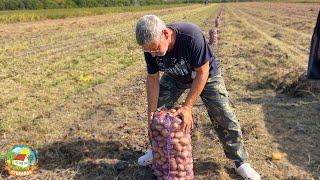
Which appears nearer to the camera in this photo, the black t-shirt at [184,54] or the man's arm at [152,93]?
the black t-shirt at [184,54]

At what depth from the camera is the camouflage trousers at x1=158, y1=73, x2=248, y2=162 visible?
412cm

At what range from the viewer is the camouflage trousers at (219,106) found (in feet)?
13.5

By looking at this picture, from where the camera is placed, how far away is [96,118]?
20.5 feet

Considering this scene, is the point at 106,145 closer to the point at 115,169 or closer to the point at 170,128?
the point at 115,169

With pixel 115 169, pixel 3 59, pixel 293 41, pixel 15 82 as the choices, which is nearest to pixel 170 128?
pixel 115 169

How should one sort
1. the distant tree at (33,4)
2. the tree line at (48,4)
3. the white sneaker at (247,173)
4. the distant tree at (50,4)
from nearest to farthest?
the white sneaker at (247,173)
the tree line at (48,4)
the distant tree at (33,4)
the distant tree at (50,4)

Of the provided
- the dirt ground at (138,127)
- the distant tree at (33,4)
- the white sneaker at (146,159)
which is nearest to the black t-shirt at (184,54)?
the white sneaker at (146,159)

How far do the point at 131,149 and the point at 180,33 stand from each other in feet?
6.27

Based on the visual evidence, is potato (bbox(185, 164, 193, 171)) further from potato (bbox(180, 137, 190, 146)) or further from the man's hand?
the man's hand

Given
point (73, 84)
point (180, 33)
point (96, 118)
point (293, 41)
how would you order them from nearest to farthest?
point (180, 33), point (96, 118), point (73, 84), point (293, 41)

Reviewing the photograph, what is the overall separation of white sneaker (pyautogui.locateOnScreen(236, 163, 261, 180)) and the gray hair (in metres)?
1.67

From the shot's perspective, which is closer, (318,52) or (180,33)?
(180,33)

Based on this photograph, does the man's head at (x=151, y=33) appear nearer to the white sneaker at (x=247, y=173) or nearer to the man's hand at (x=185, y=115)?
the man's hand at (x=185, y=115)

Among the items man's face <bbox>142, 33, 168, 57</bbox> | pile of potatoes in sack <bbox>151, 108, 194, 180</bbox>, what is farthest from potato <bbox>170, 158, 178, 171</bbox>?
man's face <bbox>142, 33, 168, 57</bbox>
